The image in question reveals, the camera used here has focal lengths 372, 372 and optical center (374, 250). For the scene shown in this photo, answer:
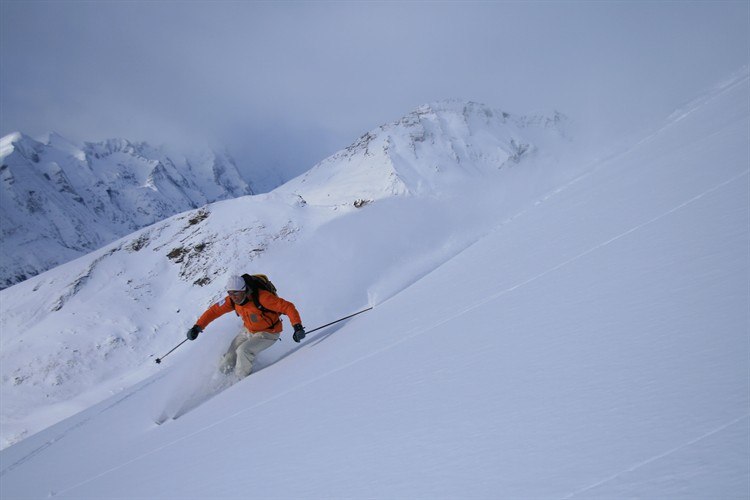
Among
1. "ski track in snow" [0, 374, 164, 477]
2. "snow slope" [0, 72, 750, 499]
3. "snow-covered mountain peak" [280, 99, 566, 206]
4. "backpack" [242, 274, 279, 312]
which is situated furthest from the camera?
"snow-covered mountain peak" [280, 99, 566, 206]

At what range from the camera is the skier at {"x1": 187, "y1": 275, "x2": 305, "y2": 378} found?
6410mm

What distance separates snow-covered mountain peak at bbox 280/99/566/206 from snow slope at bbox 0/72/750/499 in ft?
86.2

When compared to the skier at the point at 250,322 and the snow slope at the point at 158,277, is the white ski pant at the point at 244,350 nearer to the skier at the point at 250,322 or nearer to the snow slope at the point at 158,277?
the skier at the point at 250,322

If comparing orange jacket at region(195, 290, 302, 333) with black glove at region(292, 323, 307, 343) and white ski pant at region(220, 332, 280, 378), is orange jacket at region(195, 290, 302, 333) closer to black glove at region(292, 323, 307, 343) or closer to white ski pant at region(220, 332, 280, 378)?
white ski pant at region(220, 332, 280, 378)

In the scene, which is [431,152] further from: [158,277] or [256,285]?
[256,285]

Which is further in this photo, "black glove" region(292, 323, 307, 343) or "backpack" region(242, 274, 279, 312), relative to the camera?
"backpack" region(242, 274, 279, 312)

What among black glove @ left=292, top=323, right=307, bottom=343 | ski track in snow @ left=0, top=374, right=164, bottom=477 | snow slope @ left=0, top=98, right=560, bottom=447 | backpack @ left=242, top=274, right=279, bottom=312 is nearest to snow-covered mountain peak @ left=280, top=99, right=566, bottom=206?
snow slope @ left=0, top=98, right=560, bottom=447

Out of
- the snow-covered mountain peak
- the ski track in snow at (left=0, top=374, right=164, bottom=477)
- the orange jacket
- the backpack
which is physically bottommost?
the ski track in snow at (left=0, top=374, right=164, bottom=477)

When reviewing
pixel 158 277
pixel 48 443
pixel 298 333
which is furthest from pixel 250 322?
pixel 158 277

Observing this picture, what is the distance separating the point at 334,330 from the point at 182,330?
19.2 meters

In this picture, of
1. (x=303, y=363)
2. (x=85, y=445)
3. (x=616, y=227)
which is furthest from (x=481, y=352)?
(x=85, y=445)

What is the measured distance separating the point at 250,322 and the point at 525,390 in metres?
5.37

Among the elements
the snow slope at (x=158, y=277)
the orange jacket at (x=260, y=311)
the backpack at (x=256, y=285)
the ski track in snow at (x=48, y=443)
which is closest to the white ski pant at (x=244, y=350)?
the orange jacket at (x=260, y=311)

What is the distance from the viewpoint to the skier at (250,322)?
21.0 ft
